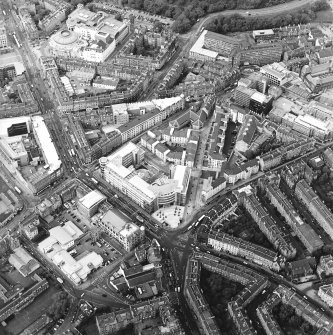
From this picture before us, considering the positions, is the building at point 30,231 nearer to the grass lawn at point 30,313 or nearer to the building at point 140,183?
the grass lawn at point 30,313

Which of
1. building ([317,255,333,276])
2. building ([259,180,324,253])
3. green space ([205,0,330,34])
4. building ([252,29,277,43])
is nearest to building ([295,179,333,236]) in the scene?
building ([259,180,324,253])

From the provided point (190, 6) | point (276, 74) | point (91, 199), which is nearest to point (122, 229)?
point (91, 199)

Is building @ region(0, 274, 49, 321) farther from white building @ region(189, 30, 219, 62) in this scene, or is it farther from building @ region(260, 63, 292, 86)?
white building @ region(189, 30, 219, 62)

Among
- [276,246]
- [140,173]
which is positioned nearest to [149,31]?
[140,173]

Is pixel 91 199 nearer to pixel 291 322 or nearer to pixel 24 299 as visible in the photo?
pixel 24 299

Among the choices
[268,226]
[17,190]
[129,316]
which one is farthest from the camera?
[17,190]

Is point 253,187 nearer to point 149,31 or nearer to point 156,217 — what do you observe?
point 156,217
